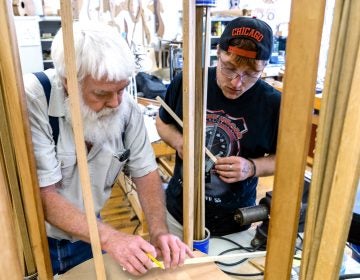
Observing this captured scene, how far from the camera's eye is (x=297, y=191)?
0.37 meters

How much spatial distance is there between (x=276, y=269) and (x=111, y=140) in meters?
0.69

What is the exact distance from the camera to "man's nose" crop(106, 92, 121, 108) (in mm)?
896

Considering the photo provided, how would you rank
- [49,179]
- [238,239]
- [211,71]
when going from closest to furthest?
[49,179]
[238,239]
[211,71]

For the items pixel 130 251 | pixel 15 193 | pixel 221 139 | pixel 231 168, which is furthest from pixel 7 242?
pixel 221 139

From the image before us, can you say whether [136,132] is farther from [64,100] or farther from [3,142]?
[3,142]

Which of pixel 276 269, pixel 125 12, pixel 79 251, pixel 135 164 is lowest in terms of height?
pixel 79 251

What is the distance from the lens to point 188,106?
23.9 inches

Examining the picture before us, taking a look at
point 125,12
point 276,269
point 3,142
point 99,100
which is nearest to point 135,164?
point 99,100

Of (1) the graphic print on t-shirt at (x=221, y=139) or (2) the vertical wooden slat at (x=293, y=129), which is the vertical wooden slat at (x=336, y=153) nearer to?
(2) the vertical wooden slat at (x=293, y=129)

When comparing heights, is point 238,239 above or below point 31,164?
below

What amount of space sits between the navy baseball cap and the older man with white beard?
1.20ft

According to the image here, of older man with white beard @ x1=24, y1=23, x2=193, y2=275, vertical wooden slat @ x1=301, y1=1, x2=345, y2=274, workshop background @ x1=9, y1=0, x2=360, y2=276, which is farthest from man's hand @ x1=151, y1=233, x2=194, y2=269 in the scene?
workshop background @ x1=9, y1=0, x2=360, y2=276

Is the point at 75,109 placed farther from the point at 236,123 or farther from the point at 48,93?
the point at 236,123

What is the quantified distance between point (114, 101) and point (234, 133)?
0.46 meters
